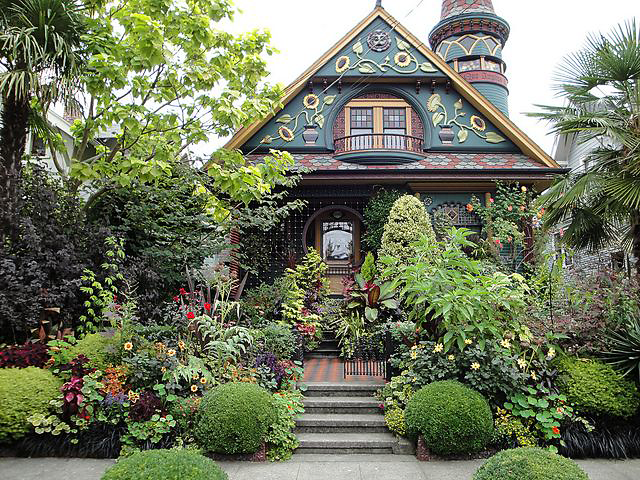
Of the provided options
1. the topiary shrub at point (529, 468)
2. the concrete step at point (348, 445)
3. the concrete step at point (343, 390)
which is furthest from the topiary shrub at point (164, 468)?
the concrete step at point (343, 390)

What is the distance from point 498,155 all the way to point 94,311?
10.7m

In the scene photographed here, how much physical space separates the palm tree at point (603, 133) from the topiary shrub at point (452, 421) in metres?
3.99

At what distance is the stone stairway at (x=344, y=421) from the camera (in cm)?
616

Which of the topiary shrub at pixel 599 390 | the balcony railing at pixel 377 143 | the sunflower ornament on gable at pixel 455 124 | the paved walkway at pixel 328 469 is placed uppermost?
the sunflower ornament on gable at pixel 455 124

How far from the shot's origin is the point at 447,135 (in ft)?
44.6

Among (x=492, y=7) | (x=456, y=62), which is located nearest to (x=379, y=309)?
(x=456, y=62)

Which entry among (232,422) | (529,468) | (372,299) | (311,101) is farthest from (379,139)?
(529,468)

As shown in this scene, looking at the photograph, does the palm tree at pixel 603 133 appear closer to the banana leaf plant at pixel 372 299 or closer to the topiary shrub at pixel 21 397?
the banana leaf plant at pixel 372 299

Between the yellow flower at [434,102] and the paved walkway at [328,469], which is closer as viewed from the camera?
the paved walkway at [328,469]

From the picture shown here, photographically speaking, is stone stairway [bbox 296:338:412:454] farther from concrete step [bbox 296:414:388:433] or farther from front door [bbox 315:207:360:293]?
front door [bbox 315:207:360:293]

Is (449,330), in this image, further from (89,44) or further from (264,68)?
(89,44)

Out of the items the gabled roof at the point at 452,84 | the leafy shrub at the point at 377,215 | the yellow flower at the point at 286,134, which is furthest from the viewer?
the yellow flower at the point at 286,134

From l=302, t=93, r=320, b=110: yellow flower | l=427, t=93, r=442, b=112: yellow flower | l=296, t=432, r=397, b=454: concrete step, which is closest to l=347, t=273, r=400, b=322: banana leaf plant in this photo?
l=296, t=432, r=397, b=454: concrete step

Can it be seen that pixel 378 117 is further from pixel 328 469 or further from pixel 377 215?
pixel 328 469
